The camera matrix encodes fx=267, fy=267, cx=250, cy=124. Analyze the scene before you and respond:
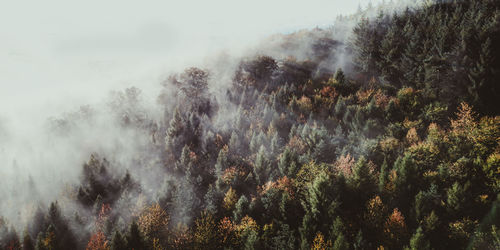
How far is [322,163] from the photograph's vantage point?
149 ft

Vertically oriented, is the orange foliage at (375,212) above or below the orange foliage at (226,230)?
above

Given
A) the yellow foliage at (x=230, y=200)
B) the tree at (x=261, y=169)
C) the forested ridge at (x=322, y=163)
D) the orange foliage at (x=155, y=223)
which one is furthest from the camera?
the tree at (x=261, y=169)

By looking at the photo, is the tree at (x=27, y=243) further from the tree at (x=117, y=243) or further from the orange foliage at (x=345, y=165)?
the orange foliage at (x=345, y=165)

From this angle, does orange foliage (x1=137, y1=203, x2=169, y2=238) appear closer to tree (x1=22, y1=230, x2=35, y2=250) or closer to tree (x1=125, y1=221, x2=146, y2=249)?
tree (x1=125, y1=221, x2=146, y2=249)

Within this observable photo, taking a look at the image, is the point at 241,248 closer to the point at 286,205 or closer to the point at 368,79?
the point at 286,205

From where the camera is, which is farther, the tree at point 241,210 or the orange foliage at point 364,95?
the orange foliage at point 364,95

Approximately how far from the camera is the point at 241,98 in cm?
7769

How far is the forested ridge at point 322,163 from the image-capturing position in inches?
1435

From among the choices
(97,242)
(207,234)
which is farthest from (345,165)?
(97,242)

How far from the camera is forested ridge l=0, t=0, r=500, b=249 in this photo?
3644 cm

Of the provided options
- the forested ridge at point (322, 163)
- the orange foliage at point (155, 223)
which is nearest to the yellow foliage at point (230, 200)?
the forested ridge at point (322, 163)

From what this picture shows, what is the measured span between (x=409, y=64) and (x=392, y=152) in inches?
1083

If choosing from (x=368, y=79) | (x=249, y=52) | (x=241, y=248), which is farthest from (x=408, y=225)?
(x=249, y=52)

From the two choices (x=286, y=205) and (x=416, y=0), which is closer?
(x=286, y=205)
